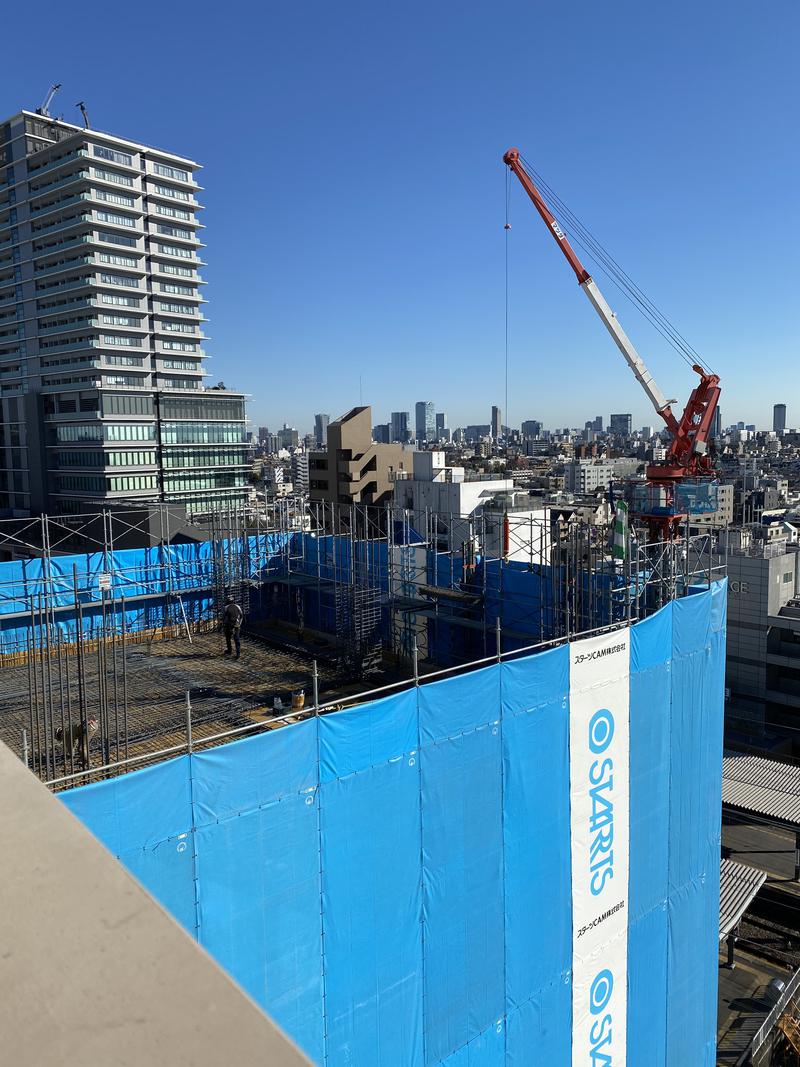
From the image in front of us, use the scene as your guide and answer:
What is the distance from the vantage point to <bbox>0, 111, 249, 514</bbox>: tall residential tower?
4759 cm

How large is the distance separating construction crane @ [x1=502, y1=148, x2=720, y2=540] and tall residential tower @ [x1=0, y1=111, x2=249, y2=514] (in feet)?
81.8

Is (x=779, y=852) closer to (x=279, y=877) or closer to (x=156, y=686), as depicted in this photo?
(x=156, y=686)

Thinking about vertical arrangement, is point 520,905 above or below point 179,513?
below

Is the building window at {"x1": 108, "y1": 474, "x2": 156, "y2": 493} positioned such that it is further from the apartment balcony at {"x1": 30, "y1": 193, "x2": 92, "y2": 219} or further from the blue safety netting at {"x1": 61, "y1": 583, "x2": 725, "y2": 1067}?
the blue safety netting at {"x1": 61, "y1": 583, "x2": 725, "y2": 1067}

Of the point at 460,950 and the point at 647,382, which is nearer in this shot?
the point at 460,950

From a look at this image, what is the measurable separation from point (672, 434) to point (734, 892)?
25513mm

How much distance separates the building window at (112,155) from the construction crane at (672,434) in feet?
83.7

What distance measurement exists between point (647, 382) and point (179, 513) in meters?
26.0

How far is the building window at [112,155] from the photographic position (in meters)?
47.2

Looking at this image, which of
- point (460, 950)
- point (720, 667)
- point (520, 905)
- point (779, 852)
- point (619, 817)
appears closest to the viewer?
point (460, 950)

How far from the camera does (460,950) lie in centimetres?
865

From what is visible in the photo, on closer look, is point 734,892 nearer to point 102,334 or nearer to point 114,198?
point 102,334

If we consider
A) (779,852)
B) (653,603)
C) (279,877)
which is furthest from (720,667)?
(779,852)

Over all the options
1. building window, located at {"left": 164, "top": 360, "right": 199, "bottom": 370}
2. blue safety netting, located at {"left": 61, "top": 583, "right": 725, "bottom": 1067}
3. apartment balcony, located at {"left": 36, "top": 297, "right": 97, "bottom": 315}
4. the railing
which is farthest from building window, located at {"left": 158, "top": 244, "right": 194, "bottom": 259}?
the railing
